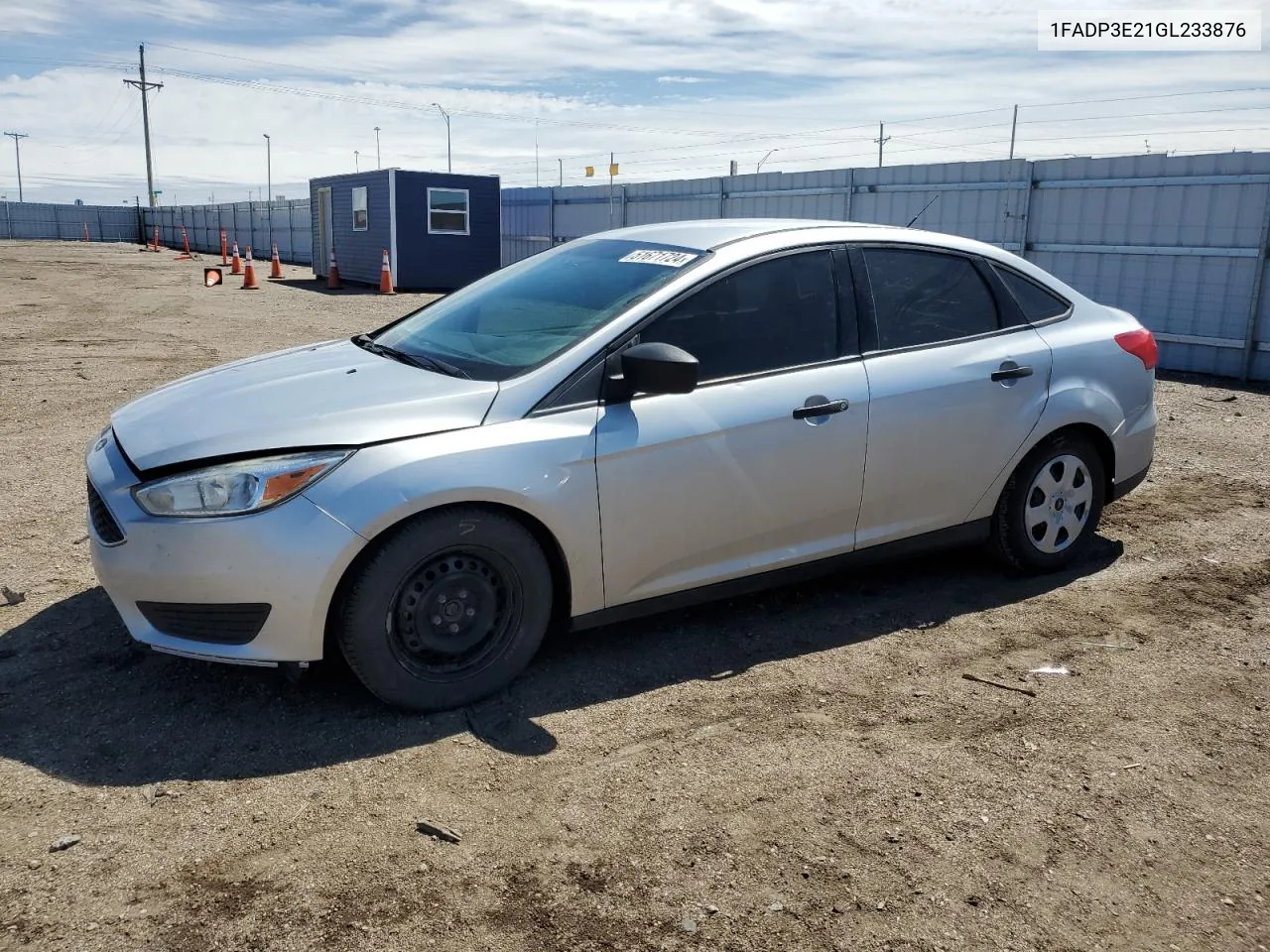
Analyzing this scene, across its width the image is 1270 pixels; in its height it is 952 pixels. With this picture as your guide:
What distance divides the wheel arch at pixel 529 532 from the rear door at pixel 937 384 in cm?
130

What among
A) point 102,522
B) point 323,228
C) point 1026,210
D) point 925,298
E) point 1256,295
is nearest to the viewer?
point 102,522

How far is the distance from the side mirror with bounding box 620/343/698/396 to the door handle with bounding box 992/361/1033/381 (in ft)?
5.37

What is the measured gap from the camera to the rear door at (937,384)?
4387 millimetres

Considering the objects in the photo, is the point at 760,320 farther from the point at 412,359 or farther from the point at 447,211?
the point at 447,211

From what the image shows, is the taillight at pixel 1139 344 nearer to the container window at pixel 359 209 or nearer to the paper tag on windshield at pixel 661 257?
the paper tag on windshield at pixel 661 257

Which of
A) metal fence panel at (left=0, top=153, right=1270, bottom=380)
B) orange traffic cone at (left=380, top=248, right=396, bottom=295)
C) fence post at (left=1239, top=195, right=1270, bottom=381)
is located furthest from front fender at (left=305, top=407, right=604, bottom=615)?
orange traffic cone at (left=380, top=248, right=396, bottom=295)

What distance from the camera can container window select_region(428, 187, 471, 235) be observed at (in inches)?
1009

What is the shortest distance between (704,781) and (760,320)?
180cm

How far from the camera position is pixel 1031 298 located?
496 cm

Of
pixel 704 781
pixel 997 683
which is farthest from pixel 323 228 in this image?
pixel 704 781

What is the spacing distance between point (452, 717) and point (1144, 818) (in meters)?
2.15

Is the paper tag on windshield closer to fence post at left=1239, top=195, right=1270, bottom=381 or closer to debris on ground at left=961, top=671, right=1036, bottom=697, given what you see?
debris on ground at left=961, top=671, right=1036, bottom=697

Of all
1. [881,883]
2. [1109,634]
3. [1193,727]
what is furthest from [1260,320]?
[881,883]

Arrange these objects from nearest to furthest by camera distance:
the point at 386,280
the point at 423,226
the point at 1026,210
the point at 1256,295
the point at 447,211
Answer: the point at 1256,295
the point at 1026,210
the point at 386,280
the point at 423,226
the point at 447,211
